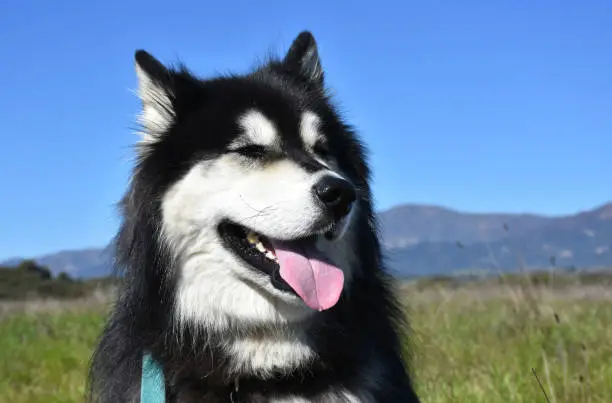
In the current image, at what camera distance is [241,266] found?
302 cm

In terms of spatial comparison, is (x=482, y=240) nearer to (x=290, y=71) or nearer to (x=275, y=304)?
(x=290, y=71)

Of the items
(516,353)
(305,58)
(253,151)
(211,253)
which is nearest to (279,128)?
(253,151)

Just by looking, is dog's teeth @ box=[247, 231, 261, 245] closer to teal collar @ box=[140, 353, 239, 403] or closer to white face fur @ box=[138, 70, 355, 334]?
white face fur @ box=[138, 70, 355, 334]

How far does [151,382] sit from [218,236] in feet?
2.20

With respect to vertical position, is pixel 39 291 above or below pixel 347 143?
below

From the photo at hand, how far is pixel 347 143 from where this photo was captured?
11.5 ft

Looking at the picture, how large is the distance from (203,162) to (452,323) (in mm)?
4884

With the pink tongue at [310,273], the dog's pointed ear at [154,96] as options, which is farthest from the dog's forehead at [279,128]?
the pink tongue at [310,273]

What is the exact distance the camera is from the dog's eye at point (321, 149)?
3291 millimetres

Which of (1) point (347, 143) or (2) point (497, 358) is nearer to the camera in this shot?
(1) point (347, 143)

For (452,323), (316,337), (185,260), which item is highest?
(185,260)

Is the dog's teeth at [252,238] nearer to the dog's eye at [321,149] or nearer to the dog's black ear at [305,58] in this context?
the dog's eye at [321,149]

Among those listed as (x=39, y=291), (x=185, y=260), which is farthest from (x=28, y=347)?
(x=39, y=291)

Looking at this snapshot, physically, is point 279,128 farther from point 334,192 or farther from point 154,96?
point 154,96
